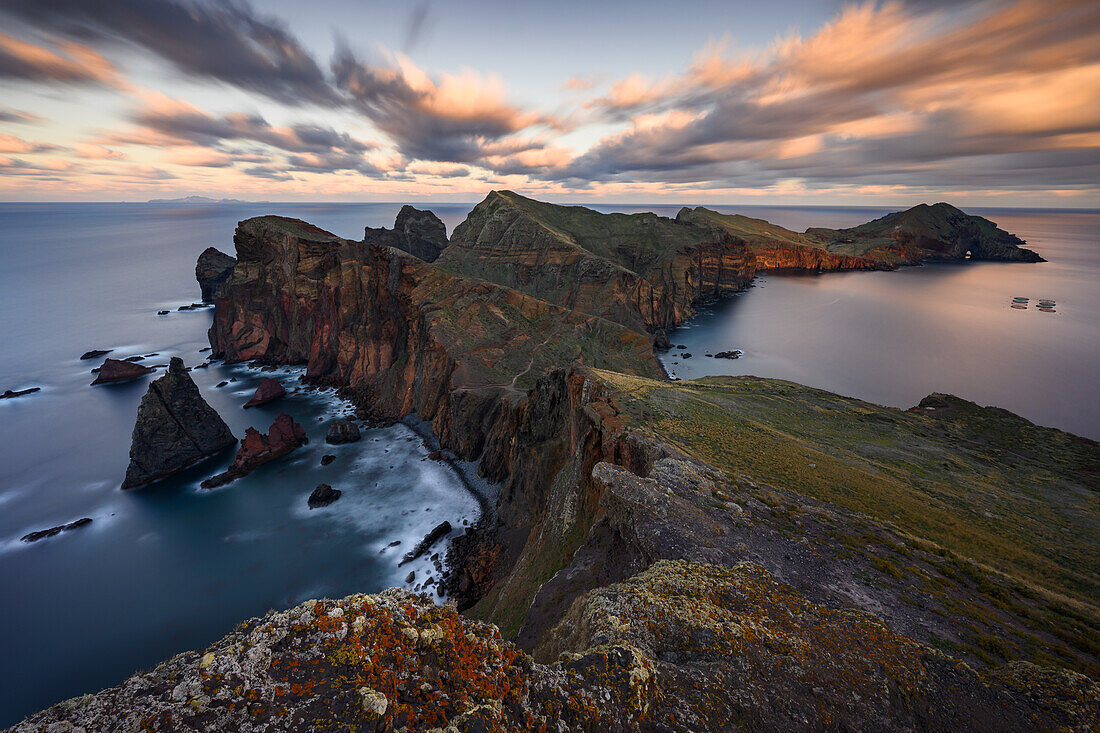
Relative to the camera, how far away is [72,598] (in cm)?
3784

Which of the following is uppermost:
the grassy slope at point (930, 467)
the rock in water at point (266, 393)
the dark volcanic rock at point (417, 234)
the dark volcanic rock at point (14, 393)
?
the dark volcanic rock at point (417, 234)

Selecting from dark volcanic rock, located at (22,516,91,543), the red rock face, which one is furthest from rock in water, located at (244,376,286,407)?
dark volcanic rock, located at (22,516,91,543)

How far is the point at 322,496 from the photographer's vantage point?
162 ft

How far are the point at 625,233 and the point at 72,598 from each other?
542 feet

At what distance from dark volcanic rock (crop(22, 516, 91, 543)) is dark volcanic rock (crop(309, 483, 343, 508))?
24.4 meters

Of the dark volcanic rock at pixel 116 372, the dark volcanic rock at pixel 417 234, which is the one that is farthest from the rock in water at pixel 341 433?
the dark volcanic rock at pixel 417 234

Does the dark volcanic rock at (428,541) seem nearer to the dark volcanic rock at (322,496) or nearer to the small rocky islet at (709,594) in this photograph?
the small rocky islet at (709,594)

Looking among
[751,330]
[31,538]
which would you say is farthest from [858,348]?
[31,538]

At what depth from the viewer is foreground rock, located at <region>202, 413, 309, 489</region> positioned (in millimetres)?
53500

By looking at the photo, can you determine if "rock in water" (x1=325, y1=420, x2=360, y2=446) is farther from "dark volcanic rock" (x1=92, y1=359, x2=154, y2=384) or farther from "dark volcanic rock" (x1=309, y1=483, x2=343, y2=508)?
"dark volcanic rock" (x1=92, y1=359, x2=154, y2=384)

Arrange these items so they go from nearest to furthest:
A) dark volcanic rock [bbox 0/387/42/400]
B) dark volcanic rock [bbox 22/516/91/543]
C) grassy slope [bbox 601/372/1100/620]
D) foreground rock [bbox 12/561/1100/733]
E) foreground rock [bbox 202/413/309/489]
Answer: foreground rock [bbox 12/561/1100/733], grassy slope [bbox 601/372/1100/620], dark volcanic rock [bbox 22/516/91/543], foreground rock [bbox 202/413/309/489], dark volcanic rock [bbox 0/387/42/400]

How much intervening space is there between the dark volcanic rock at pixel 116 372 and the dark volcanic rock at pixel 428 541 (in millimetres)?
87409

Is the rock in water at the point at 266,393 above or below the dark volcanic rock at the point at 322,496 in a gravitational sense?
above

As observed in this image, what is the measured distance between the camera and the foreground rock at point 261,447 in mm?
53500
